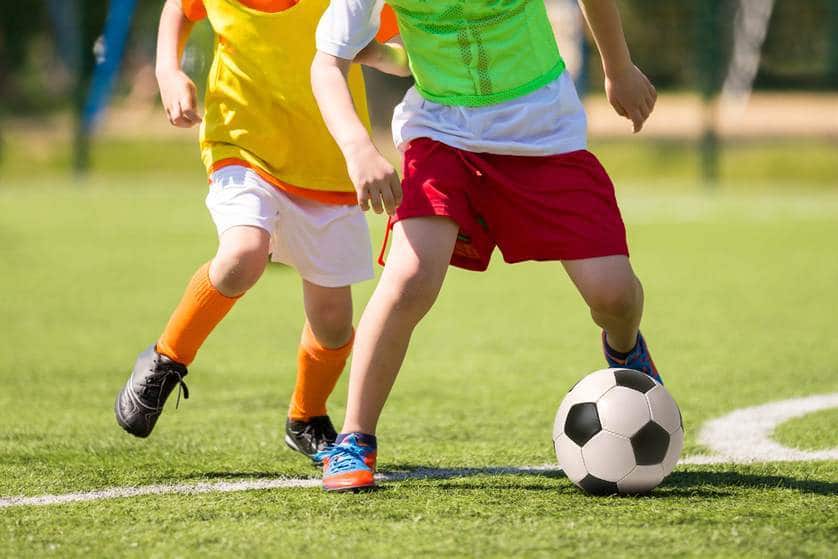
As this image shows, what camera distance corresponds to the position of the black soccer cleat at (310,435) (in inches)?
157

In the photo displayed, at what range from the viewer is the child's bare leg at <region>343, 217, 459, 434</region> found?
3340mm

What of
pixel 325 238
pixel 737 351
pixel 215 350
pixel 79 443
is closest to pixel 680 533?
pixel 325 238

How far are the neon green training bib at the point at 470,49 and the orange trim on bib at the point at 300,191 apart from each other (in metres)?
0.59

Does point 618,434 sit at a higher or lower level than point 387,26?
lower

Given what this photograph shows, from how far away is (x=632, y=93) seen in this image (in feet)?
11.9

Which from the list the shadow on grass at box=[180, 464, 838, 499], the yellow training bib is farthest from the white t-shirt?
the shadow on grass at box=[180, 464, 838, 499]

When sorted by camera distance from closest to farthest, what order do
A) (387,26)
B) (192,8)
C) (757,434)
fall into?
(387,26) → (192,8) → (757,434)

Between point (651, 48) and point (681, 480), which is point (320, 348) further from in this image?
point (651, 48)

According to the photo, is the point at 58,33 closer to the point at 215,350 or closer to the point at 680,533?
the point at 215,350

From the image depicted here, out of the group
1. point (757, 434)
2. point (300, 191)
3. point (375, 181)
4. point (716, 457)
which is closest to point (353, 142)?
point (375, 181)

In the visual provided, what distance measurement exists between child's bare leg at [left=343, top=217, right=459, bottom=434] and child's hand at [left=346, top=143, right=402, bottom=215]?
0.59 feet

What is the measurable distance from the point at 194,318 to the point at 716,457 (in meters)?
1.45

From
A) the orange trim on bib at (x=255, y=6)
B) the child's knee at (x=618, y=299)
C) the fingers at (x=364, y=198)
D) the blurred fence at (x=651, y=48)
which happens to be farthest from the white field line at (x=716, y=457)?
the blurred fence at (x=651, y=48)

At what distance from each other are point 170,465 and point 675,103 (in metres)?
14.4
